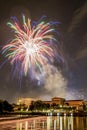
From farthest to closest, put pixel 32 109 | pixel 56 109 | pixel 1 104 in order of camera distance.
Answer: pixel 56 109 → pixel 32 109 → pixel 1 104

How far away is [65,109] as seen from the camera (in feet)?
648

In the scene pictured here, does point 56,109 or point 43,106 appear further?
point 56,109

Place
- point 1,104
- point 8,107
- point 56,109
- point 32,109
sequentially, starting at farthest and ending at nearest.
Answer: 1. point 56,109
2. point 32,109
3. point 8,107
4. point 1,104

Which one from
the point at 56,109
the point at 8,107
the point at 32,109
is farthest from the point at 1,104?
the point at 56,109

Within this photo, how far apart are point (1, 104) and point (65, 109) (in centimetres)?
9224

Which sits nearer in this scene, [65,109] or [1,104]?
[1,104]

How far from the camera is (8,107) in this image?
398 feet

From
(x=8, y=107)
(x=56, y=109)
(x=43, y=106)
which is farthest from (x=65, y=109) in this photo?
(x=8, y=107)

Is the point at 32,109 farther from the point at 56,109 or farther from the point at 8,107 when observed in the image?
the point at 8,107

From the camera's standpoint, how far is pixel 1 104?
112m

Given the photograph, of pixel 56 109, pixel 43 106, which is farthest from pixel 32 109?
pixel 56 109

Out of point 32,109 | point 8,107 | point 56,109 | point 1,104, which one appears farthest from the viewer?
point 56,109

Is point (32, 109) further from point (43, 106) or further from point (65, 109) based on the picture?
point (65, 109)

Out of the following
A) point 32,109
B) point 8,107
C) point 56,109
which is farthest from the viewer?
point 56,109
